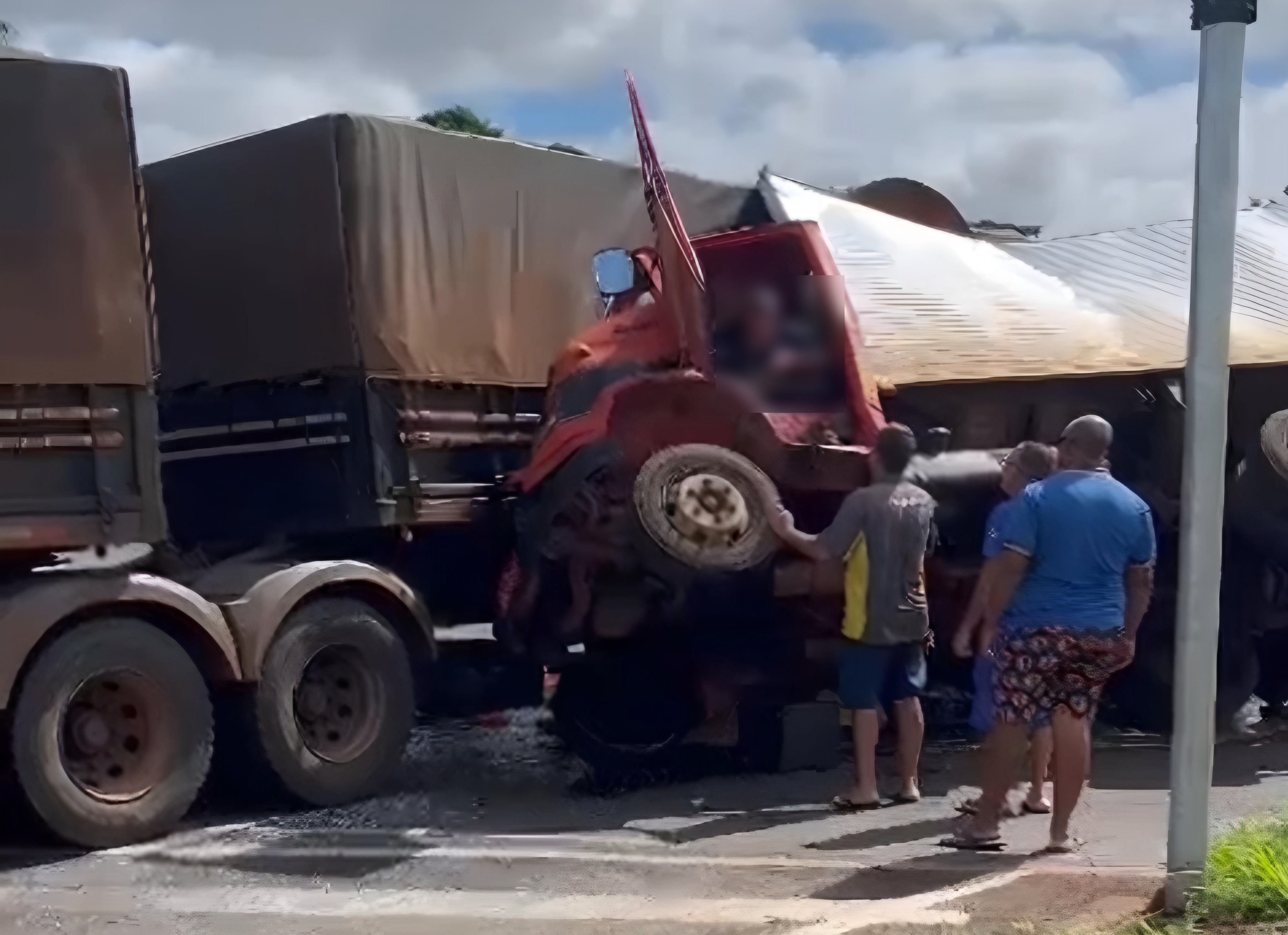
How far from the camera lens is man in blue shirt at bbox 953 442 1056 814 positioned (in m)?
7.03

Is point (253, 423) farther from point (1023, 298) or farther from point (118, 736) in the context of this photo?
point (1023, 298)

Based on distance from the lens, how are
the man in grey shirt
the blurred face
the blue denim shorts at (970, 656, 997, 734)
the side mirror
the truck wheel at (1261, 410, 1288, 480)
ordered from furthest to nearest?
the truck wheel at (1261, 410, 1288, 480) → the side mirror → the blurred face → the man in grey shirt → the blue denim shorts at (970, 656, 997, 734)

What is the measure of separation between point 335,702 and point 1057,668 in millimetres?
3624

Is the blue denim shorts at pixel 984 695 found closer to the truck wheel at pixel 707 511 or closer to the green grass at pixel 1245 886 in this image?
the truck wheel at pixel 707 511

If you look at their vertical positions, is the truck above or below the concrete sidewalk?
above

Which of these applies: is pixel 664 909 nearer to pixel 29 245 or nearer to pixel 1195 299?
pixel 1195 299

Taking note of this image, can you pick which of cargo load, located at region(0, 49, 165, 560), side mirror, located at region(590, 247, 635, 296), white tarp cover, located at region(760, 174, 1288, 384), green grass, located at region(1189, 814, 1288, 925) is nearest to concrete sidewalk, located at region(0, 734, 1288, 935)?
green grass, located at region(1189, 814, 1288, 925)

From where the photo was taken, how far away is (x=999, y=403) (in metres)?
9.55

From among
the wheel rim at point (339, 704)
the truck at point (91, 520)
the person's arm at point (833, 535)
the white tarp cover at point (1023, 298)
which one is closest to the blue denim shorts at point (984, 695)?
the person's arm at point (833, 535)

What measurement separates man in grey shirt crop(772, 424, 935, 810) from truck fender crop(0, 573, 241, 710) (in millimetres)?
2634

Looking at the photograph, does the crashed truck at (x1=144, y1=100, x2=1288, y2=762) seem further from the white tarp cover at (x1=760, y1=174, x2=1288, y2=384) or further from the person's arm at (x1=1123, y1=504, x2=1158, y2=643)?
the person's arm at (x1=1123, y1=504, x2=1158, y2=643)

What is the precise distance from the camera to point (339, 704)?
8562 mm

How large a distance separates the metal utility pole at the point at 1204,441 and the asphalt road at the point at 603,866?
1.47 ft

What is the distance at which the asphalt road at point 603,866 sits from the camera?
616cm
